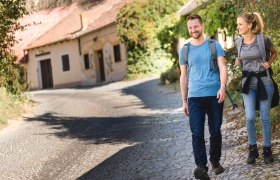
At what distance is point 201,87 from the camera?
17.3 feet

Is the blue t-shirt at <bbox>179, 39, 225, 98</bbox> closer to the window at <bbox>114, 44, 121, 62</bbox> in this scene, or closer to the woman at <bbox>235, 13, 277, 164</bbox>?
the woman at <bbox>235, 13, 277, 164</bbox>

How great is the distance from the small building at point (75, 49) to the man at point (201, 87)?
25581 millimetres

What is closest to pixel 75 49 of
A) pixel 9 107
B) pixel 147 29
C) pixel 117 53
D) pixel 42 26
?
pixel 117 53

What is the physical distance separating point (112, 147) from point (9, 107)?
6898 millimetres

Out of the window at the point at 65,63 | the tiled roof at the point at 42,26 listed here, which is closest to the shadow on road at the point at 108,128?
the window at the point at 65,63

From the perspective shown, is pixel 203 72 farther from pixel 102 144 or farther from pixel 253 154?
pixel 102 144

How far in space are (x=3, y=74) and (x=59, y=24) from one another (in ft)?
73.3

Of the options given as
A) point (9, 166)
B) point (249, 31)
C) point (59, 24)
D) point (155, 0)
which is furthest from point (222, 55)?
point (59, 24)

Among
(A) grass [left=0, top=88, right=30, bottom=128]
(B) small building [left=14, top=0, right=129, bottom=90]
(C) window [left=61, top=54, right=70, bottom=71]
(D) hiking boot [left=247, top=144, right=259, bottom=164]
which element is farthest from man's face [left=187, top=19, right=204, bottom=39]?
(C) window [left=61, top=54, right=70, bottom=71]

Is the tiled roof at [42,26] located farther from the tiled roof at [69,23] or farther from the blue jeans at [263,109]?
the blue jeans at [263,109]

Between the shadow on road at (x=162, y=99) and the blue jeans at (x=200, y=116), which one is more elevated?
the blue jeans at (x=200, y=116)

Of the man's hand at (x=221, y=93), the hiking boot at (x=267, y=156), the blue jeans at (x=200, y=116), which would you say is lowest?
the hiking boot at (x=267, y=156)

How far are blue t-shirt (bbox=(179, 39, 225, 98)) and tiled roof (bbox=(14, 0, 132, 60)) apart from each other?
25.7 metres

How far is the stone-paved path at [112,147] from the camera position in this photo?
257 inches
